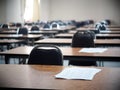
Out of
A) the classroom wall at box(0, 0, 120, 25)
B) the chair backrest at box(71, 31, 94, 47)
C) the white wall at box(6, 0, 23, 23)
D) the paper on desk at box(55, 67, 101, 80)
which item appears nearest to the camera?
the paper on desk at box(55, 67, 101, 80)

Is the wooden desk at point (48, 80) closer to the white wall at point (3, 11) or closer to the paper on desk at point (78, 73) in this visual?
the paper on desk at point (78, 73)

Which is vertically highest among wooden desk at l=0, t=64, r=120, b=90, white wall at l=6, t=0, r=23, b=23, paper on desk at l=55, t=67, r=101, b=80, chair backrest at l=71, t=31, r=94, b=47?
white wall at l=6, t=0, r=23, b=23

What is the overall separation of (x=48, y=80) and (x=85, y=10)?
15770 millimetres

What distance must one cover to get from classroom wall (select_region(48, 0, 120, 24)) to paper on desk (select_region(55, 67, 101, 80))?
15.2m

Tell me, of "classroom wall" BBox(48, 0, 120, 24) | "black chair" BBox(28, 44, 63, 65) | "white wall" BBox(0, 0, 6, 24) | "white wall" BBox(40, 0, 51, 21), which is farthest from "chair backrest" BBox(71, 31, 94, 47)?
"classroom wall" BBox(48, 0, 120, 24)

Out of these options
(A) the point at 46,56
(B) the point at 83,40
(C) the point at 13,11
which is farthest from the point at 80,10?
(A) the point at 46,56

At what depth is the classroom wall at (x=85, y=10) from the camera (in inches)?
674

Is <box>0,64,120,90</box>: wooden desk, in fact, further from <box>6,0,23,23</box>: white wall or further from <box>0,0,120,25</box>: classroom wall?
<box>0,0,120,25</box>: classroom wall

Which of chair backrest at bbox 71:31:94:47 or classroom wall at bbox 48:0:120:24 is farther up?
classroom wall at bbox 48:0:120:24

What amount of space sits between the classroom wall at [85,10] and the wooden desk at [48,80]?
1518cm

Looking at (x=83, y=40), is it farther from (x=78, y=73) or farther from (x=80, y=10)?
(x=80, y=10)

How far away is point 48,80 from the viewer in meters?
2.03

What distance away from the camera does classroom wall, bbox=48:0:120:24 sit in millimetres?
17125

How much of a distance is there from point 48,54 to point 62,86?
→ 1053 millimetres
